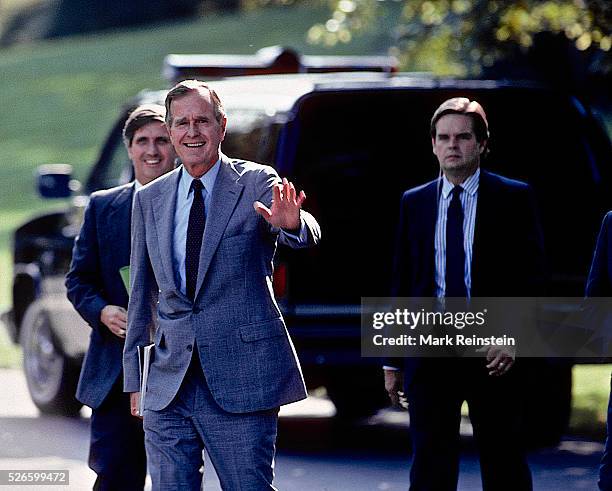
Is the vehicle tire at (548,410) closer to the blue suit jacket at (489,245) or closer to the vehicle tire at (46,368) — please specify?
the vehicle tire at (46,368)

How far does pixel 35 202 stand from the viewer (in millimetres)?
38031

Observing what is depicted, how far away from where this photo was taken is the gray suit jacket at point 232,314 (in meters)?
5.81

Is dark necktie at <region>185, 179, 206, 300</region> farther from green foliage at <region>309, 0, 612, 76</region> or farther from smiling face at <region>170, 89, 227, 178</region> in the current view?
green foliage at <region>309, 0, 612, 76</region>

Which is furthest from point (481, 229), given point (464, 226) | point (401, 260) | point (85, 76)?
point (85, 76)

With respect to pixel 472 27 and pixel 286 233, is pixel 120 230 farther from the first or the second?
pixel 472 27

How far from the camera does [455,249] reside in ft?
22.4

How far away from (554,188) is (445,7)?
4.05 meters

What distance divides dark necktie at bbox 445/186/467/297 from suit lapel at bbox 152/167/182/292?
4.34 feet

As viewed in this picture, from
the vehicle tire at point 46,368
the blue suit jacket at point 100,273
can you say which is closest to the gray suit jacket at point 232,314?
the blue suit jacket at point 100,273

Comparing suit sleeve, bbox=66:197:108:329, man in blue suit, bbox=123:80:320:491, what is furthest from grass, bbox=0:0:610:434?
man in blue suit, bbox=123:80:320:491

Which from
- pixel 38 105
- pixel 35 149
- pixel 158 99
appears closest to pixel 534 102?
pixel 158 99

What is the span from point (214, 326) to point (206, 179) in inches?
20.6

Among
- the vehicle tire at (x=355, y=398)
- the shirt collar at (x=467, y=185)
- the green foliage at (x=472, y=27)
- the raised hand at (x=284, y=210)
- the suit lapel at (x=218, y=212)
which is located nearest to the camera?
the raised hand at (x=284, y=210)

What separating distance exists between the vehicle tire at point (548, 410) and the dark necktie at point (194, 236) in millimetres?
4706
